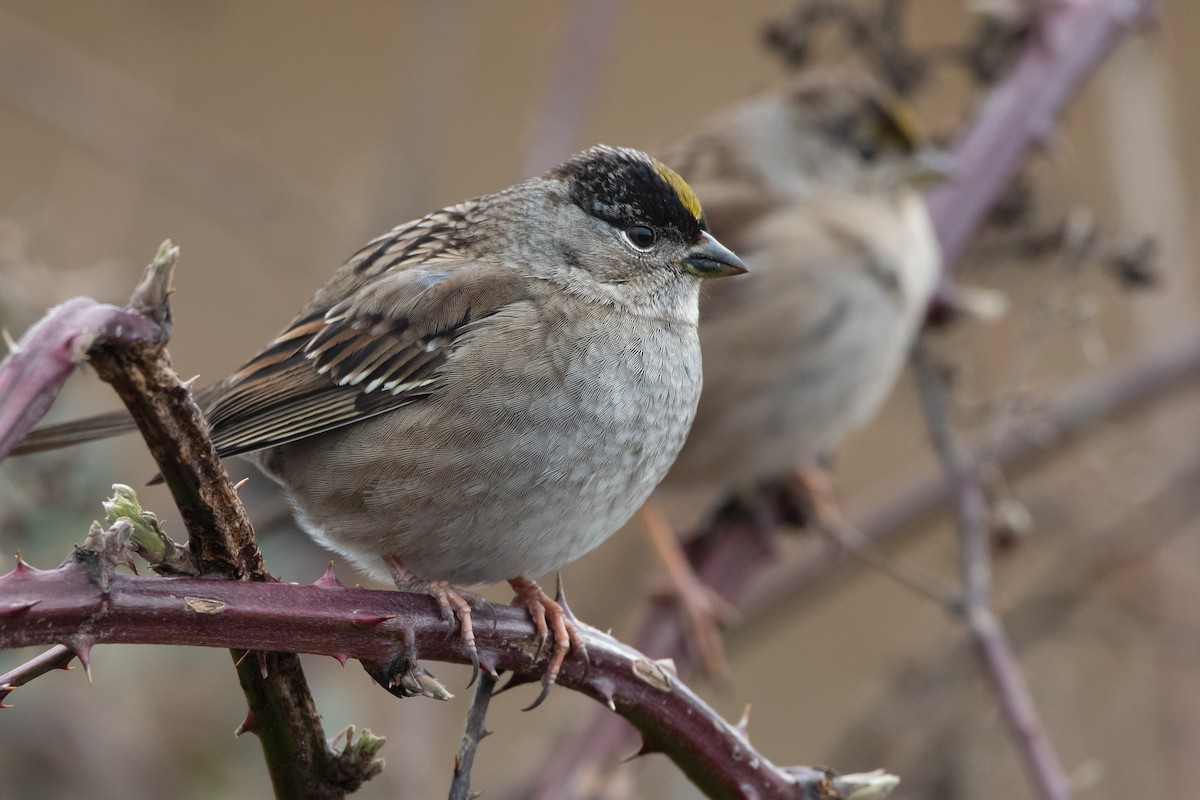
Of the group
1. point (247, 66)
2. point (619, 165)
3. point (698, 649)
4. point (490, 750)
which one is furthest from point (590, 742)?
point (247, 66)

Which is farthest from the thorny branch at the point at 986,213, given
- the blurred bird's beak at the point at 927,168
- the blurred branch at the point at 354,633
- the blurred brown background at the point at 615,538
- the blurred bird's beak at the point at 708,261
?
the blurred branch at the point at 354,633

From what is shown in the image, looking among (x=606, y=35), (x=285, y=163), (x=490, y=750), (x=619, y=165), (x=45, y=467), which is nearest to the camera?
(x=619, y=165)

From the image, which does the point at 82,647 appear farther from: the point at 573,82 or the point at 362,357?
the point at 573,82

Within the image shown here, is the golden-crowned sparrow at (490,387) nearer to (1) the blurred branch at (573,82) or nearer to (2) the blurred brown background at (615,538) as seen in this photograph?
(2) the blurred brown background at (615,538)

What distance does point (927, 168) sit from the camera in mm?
4848

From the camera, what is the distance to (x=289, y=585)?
65.6 inches

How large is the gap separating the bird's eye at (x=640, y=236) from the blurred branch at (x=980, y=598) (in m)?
0.92

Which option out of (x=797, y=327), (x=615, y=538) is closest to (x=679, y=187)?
(x=797, y=327)

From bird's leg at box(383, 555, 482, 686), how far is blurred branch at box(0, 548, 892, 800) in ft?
0.07

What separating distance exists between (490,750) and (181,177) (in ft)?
12.1

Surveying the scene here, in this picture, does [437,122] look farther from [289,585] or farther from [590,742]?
[289,585]

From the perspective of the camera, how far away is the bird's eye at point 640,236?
302 cm

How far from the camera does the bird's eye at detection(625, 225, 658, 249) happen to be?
302 cm

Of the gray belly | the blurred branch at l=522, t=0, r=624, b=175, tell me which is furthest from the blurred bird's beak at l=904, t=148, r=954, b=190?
the gray belly
